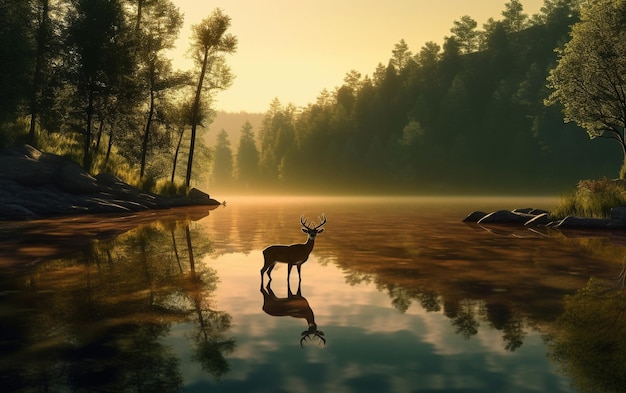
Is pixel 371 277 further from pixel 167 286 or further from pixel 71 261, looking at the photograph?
pixel 71 261

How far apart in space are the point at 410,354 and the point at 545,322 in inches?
110

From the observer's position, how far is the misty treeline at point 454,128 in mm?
115375

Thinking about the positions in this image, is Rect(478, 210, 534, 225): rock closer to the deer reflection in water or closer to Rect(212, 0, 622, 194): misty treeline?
the deer reflection in water

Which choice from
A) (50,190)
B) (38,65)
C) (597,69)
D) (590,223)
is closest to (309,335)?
(590,223)

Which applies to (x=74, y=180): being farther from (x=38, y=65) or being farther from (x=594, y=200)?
(x=594, y=200)

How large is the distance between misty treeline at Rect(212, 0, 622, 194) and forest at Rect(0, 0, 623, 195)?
371 mm

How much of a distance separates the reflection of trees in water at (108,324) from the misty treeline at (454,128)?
104 metres

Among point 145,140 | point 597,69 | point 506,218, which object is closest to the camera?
point 506,218

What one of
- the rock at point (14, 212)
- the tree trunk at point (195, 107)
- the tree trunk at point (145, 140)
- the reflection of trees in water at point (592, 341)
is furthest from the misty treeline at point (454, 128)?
the reflection of trees in water at point (592, 341)

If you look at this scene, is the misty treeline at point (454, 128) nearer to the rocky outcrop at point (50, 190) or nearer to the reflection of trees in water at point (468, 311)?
the rocky outcrop at point (50, 190)

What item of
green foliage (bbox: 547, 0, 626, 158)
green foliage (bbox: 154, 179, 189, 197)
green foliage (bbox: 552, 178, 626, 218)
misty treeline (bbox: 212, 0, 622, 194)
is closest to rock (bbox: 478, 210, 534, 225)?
green foliage (bbox: 552, 178, 626, 218)

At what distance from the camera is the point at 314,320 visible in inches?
327

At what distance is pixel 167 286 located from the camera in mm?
10781

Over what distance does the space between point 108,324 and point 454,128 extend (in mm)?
129275
